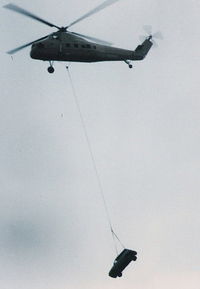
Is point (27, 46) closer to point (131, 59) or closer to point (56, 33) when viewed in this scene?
point (56, 33)

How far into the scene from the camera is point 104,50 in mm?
52125

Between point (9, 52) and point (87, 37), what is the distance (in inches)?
248

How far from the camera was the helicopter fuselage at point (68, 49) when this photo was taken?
49.2 metres

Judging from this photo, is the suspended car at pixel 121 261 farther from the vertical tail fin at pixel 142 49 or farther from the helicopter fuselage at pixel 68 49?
the vertical tail fin at pixel 142 49

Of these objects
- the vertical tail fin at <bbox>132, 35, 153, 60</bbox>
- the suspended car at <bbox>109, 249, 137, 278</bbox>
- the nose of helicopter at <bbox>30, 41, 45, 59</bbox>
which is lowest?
the suspended car at <bbox>109, 249, 137, 278</bbox>

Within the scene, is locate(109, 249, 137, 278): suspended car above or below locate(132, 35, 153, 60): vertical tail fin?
below

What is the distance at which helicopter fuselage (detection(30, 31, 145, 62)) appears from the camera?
161ft

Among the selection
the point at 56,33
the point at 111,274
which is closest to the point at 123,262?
the point at 111,274

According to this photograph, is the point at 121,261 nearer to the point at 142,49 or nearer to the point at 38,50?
the point at 38,50

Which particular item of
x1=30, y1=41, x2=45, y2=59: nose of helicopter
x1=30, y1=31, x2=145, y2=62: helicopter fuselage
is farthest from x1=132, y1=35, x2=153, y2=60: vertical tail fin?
x1=30, y1=41, x2=45, y2=59: nose of helicopter

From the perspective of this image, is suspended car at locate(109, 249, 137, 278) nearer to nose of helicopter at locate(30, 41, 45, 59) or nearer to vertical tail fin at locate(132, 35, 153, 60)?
nose of helicopter at locate(30, 41, 45, 59)

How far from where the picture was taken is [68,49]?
163 feet

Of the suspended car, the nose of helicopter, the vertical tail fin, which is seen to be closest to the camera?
the suspended car

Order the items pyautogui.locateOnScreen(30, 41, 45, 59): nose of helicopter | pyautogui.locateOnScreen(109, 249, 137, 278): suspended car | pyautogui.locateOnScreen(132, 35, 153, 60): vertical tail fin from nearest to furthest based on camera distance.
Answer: pyautogui.locateOnScreen(109, 249, 137, 278): suspended car < pyautogui.locateOnScreen(30, 41, 45, 59): nose of helicopter < pyautogui.locateOnScreen(132, 35, 153, 60): vertical tail fin
